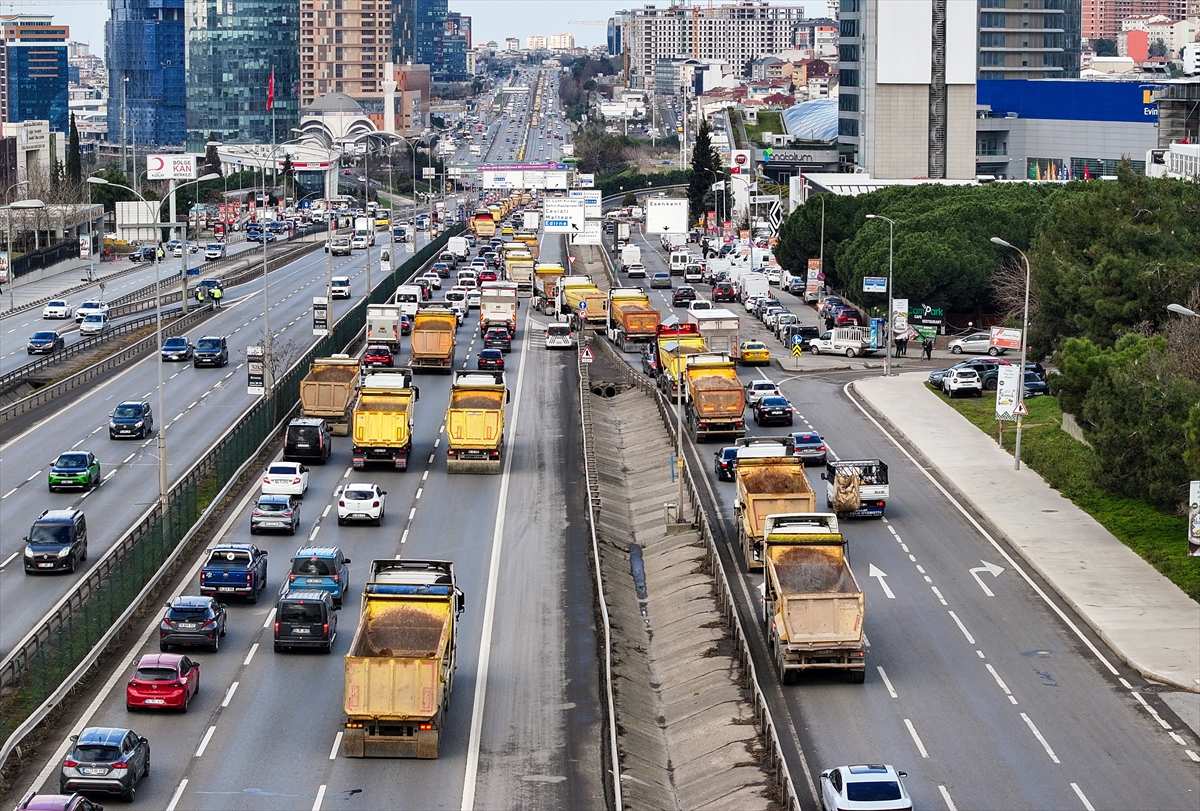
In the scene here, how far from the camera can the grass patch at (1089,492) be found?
5478 centimetres

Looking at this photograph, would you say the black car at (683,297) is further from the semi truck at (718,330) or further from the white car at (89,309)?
the white car at (89,309)

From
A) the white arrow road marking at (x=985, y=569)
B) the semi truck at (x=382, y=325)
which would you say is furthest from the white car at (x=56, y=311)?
the white arrow road marking at (x=985, y=569)

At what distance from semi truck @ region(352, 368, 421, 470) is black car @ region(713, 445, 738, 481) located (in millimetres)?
11166

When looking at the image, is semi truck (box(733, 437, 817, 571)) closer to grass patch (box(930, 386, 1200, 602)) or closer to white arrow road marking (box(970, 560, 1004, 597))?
white arrow road marking (box(970, 560, 1004, 597))

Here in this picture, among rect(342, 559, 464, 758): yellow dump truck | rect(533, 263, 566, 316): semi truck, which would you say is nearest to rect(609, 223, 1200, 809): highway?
rect(342, 559, 464, 758): yellow dump truck

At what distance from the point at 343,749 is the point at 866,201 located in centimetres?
10401

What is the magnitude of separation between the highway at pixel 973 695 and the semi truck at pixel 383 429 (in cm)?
1357

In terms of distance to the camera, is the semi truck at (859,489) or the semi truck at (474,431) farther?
the semi truck at (474,431)

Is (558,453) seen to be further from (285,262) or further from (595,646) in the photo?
(285,262)

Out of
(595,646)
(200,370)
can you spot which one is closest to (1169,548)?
(595,646)

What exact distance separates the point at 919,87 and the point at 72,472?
123512mm

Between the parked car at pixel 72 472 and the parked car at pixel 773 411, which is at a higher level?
the parked car at pixel 773 411

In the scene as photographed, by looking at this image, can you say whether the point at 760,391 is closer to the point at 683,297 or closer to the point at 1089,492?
the point at 1089,492

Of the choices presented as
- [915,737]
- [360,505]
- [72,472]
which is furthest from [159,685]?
[72,472]
